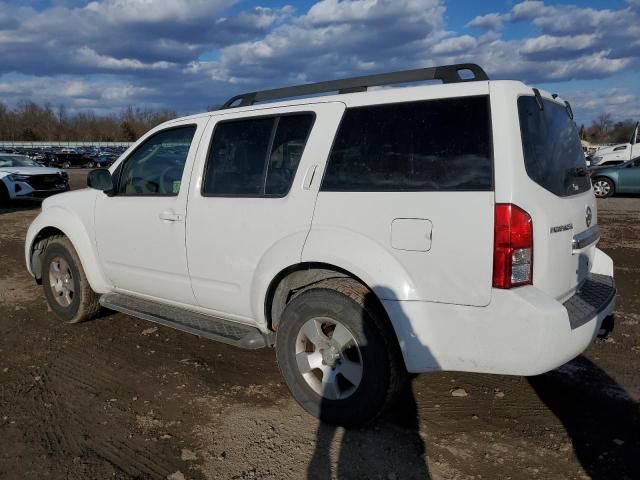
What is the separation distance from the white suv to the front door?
0.8 inches

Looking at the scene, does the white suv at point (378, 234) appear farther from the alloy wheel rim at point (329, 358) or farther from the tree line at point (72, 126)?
the tree line at point (72, 126)

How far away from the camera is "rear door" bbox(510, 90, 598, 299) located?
2.75 metres

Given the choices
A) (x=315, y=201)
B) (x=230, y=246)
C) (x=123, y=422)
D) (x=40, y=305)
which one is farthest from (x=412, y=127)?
(x=40, y=305)

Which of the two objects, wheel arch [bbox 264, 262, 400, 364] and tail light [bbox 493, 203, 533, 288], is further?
wheel arch [bbox 264, 262, 400, 364]

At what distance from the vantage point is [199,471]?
289 cm

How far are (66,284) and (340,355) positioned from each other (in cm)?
321

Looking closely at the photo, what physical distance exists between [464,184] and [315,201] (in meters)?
0.91

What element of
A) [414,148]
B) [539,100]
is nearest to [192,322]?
[414,148]

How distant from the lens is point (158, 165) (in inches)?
171

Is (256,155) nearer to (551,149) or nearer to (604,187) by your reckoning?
(551,149)

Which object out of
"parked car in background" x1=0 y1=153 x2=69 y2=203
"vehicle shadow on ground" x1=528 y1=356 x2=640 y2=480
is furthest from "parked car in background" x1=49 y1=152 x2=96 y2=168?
"vehicle shadow on ground" x1=528 y1=356 x2=640 y2=480

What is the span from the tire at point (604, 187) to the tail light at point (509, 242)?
16.2m

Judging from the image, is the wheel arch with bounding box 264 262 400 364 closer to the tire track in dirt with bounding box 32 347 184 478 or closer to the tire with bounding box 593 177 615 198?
the tire track in dirt with bounding box 32 347 184 478

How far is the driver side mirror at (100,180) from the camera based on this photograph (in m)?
4.43
